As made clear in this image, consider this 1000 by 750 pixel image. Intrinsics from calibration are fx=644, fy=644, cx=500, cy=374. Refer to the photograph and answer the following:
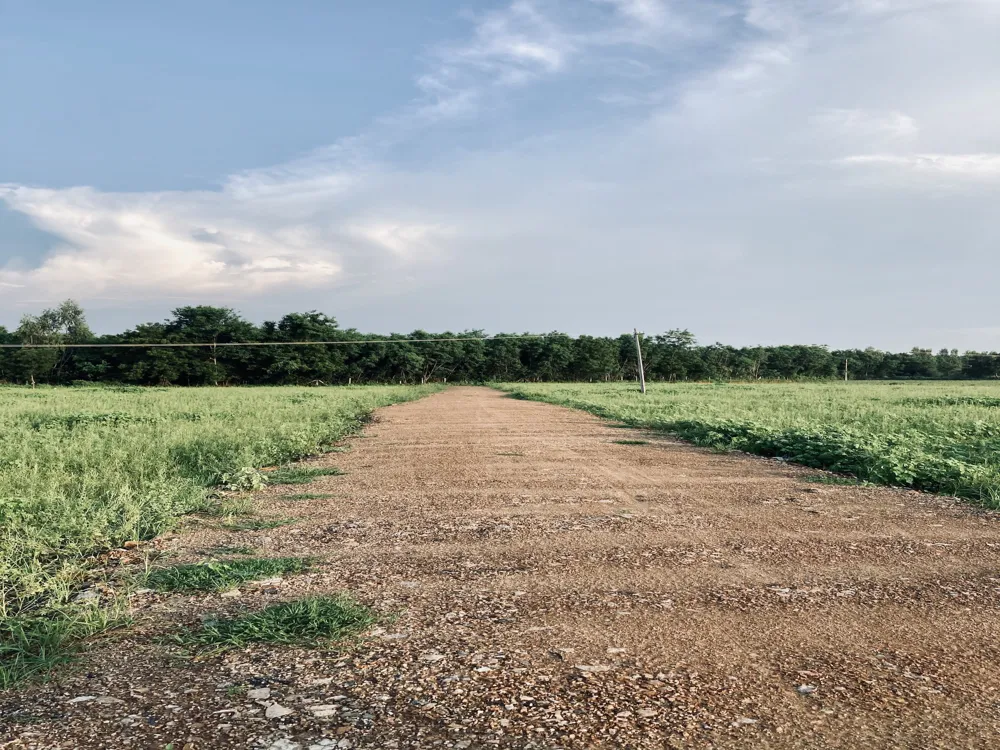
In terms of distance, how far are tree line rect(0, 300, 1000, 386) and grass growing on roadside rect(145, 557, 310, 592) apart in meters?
50.5

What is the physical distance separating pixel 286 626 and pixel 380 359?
6691 centimetres

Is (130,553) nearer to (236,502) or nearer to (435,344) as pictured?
(236,502)

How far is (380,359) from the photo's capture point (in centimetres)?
6894

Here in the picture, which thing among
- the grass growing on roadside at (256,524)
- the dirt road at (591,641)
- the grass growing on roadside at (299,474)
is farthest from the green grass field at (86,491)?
the grass growing on roadside at (256,524)

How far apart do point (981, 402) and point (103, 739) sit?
3140cm

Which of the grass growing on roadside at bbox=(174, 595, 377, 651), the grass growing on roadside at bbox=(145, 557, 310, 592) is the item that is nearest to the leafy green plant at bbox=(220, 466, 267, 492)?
the grass growing on roadside at bbox=(145, 557, 310, 592)

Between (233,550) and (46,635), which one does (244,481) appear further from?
(46,635)

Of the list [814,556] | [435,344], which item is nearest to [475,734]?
[814,556]

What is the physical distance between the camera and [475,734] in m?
2.23

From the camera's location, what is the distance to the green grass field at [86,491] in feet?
10.8

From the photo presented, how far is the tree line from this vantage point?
194ft

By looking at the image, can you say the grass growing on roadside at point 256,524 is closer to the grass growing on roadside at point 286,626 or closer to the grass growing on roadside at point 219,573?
the grass growing on roadside at point 219,573

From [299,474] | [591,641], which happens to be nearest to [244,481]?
[299,474]

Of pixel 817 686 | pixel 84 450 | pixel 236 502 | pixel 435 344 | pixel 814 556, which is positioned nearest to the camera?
pixel 817 686
